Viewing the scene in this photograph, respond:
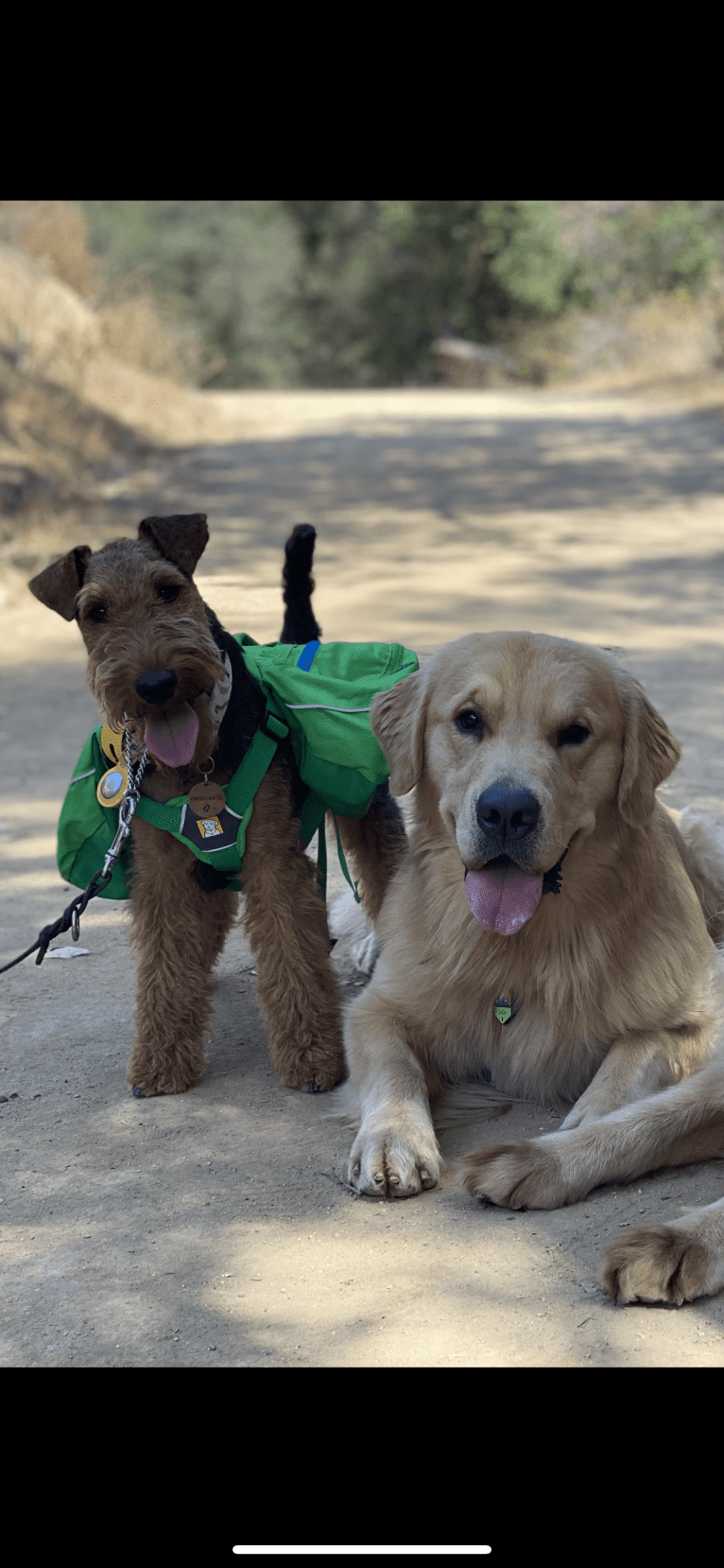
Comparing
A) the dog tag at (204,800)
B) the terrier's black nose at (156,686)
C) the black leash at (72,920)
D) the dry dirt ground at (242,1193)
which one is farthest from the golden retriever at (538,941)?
the black leash at (72,920)

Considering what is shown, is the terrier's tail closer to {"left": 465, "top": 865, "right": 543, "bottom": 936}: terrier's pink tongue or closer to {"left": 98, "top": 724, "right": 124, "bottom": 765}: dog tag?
{"left": 98, "top": 724, "right": 124, "bottom": 765}: dog tag

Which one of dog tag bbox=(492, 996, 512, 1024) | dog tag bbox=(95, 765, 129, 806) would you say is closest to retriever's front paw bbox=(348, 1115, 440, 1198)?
dog tag bbox=(492, 996, 512, 1024)

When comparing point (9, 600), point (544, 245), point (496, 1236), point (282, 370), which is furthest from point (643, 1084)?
point (282, 370)

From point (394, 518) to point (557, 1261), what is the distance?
Answer: 11.8 m

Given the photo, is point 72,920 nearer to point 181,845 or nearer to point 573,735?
point 181,845

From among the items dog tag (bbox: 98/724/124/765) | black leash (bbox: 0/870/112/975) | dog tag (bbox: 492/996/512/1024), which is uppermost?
dog tag (bbox: 98/724/124/765)

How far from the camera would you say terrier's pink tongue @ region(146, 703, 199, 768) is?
11.3 feet

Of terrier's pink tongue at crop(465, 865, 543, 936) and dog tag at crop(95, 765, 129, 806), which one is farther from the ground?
dog tag at crop(95, 765, 129, 806)

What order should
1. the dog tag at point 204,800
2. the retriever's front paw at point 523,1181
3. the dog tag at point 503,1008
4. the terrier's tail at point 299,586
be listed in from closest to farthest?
the retriever's front paw at point 523,1181
the dog tag at point 503,1008
the dog tag at point 204,800
the terrier's tail at point 299,586

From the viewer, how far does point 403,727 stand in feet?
11.8

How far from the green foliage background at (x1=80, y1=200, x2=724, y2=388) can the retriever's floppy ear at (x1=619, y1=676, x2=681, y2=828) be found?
29918mm

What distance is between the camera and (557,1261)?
9.33 ft

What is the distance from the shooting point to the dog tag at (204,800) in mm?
3602

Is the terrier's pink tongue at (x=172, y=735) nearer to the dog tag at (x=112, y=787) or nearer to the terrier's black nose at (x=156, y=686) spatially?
the terrier's black nose at (x=156, y=686)
